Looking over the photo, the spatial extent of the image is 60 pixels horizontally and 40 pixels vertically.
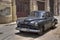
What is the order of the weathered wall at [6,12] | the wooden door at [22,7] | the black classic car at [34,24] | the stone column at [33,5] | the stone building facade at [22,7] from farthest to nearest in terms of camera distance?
the stone column at [33,5] < the wooden door at [22,7] < the stone building facade at [22,7] < the weathered wall at [6,12] < the black classic car at [34,24]

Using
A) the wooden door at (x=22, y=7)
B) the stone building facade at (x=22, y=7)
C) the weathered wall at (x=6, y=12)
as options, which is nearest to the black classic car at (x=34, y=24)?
the weathered wall at (x=6, y=12)

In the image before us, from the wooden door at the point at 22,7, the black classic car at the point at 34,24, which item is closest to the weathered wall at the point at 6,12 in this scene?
the wooden door at the point at 22,7

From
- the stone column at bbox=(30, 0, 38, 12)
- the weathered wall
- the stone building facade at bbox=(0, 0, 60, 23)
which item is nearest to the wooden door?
the stone building facade at bbox=(0, 0, 60, 23)

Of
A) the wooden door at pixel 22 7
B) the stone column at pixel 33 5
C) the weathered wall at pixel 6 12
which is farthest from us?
the stone column at pixel 33 5

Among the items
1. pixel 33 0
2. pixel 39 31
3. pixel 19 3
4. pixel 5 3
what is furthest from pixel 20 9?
pixel 39 31

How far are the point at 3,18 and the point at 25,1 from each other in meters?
6.42

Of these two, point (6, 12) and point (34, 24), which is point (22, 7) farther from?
point (34, 24)

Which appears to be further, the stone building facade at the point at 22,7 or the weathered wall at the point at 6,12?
the stone building facade at the point at 22,7

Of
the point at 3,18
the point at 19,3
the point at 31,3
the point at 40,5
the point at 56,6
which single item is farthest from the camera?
the point at 56,6

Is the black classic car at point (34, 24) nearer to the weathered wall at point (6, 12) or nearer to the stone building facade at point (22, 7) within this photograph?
the weathered wall at point (6, 12)

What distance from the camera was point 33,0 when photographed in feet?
75.0

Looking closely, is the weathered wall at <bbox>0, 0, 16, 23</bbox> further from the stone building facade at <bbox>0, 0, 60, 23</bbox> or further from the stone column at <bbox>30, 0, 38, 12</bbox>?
the stone column at <bbox>30, 0, 38, 12</bbox>

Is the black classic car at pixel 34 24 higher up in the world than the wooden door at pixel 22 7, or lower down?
lower down

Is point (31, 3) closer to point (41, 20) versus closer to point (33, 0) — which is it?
point (33, 0)
